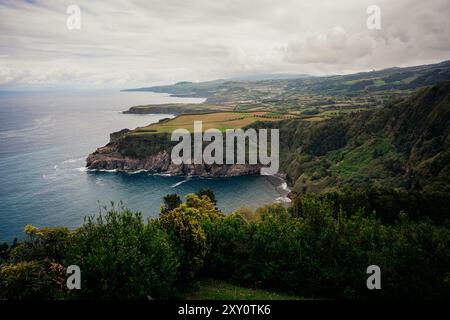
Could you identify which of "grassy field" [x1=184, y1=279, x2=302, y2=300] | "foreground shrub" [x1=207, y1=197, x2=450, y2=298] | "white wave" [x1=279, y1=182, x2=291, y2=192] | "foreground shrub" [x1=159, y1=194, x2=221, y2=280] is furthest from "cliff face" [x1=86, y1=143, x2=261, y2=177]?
"grassy field" [x1=184, y1=279, x2=302, y2=300]

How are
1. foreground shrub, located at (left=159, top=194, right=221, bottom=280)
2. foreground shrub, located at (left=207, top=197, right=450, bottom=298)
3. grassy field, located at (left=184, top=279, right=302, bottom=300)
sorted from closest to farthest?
1. grassy field, located at (left=184, top=279, right=302, bottom=300)
2. foreground shrub, located at (left=207, top=197, right=450, bottom=298)
3. foreground shrub, located at (left=159, top=194, right=221, bottom=280)

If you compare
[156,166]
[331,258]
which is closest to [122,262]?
[331,258]

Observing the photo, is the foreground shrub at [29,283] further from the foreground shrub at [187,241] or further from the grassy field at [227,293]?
the foreground shrub at [187,241]

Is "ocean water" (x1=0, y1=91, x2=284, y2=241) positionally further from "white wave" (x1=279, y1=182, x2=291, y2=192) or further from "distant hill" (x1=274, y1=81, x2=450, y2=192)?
"distant hill" (x1=274, y1=81, x2=450, y2=192)
